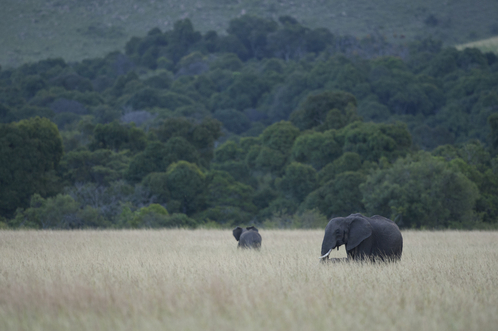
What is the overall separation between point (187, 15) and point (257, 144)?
431ft

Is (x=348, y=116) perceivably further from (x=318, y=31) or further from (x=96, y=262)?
(x=318, y=31)

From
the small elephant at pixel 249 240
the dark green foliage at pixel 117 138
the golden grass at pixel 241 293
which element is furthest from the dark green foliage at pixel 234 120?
the golden grass at pixel 241 293

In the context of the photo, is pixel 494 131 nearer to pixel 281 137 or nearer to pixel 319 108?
pixel 319 108

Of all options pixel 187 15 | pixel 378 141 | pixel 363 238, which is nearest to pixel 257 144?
pixel 378 141

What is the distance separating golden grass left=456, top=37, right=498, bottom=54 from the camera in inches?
5157

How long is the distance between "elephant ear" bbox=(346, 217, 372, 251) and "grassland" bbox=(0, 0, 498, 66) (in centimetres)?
14248

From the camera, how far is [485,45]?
449 feet

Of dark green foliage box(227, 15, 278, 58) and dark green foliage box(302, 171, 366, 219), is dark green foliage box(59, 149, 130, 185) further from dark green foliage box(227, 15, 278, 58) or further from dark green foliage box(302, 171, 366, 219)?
dark green foliage box(227, 15, 278, 58)

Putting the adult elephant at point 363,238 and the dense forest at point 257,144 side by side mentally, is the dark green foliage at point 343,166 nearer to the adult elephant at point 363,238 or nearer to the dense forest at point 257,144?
the dense forest at point 257,144

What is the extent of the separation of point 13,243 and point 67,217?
14.7 m

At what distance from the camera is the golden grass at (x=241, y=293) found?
675 centimetres

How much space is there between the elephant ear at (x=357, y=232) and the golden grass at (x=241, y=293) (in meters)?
0.52

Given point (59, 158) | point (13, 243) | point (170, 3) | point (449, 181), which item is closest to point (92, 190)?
point (59, 158)

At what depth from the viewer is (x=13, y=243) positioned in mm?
17109
